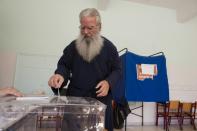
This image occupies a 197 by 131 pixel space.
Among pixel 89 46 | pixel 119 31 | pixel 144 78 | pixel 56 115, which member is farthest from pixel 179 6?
pixel 56 115

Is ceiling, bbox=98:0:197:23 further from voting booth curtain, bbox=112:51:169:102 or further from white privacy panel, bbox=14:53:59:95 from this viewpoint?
white privacy panel, bbox=14:53:59:95

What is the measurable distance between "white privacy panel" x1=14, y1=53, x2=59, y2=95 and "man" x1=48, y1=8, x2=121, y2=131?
238 cm

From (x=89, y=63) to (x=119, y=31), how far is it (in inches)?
117

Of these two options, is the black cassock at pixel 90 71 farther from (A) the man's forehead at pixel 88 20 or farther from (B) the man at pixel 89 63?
(A) the man's forehead at pixel 88 20

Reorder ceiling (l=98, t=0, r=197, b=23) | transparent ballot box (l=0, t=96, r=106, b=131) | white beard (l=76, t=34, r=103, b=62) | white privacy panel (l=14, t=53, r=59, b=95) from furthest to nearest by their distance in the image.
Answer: ceiling (l=98, t=0, r=197, b=23), white privacy panel (l=14, t=53, r=59, b=95), white beard (l=76, t=34, r=103, b=62), transparent ballot box (l=0, t=96, r=106, b=131)

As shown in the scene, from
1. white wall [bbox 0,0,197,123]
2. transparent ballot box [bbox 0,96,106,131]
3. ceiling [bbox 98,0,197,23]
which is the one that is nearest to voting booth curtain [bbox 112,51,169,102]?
white wall [bbox 0,0,197,123]

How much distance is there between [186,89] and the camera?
465 centimetres

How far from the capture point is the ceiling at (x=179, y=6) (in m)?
4.21

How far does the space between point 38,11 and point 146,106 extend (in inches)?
110

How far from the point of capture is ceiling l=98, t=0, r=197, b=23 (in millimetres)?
4211

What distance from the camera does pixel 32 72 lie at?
3744mm

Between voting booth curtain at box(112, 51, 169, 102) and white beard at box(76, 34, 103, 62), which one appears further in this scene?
voting booth curtain at box(112, 51, 169, 102)

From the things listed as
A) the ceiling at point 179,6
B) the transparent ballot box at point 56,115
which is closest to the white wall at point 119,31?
the ceiling at point 179,6

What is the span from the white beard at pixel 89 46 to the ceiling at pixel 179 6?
2768 millimetres
